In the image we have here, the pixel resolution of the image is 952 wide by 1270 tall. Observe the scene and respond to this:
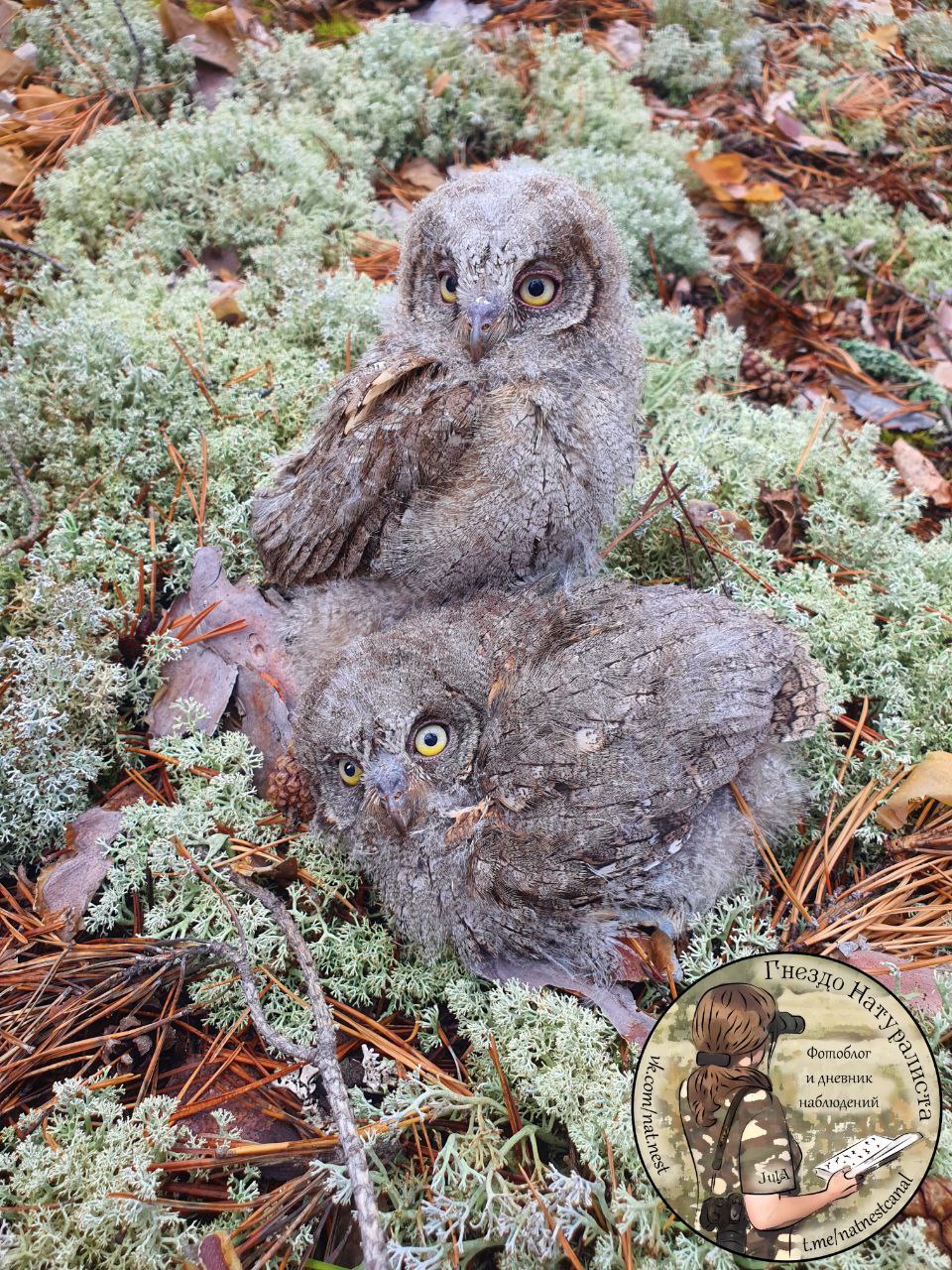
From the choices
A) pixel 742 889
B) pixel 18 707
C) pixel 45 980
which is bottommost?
pixel 742 889

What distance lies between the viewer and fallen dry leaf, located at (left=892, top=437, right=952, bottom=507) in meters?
3.63

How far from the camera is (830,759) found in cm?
278

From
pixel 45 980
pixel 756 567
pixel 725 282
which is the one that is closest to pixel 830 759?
pixel 756 567

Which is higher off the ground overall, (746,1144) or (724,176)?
(724,176)

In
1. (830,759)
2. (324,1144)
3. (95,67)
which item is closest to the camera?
(324,1144)

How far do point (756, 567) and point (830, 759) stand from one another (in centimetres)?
71

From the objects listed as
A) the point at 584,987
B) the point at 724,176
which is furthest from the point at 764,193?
the point at 584,987

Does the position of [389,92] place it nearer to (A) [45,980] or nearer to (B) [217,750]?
(B) [217,750]

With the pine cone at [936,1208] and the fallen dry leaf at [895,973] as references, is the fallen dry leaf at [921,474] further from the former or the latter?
the pine cone at [936,1208]

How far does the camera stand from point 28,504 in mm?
3127

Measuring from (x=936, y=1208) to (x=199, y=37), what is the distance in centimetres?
527

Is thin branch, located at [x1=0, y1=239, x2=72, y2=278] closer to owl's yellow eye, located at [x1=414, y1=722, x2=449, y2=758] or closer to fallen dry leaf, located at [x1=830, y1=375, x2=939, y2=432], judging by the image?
owl's yellow eye, located at [x1=414, y1=722, x2=449, y2=758]

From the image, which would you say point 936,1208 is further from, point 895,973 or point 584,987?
point 584,987

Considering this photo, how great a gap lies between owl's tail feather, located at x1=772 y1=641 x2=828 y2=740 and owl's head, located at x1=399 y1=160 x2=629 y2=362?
1.21 meters
